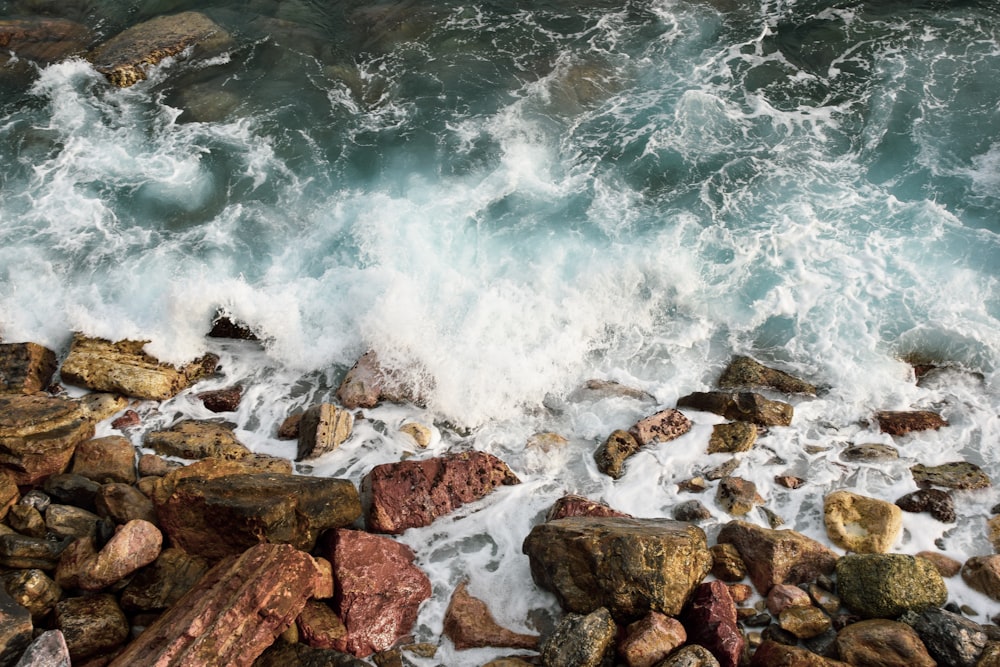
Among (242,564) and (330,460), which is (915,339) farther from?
(242,564)

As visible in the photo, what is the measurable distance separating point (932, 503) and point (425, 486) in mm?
6051

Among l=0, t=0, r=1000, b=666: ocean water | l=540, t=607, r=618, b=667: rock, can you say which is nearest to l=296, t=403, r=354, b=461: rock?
l=0, t=0, r=1000, b=666: ocean water

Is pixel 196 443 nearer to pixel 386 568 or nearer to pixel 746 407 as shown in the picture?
pixel 386 568

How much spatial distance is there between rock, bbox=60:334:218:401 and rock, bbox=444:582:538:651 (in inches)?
227

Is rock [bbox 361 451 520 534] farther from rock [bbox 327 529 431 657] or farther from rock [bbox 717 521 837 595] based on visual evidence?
rock [bbox 717 521 837 595]

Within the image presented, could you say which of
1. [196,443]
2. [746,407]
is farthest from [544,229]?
[196,443]

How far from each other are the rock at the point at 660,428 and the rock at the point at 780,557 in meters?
1.95

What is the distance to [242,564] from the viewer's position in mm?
6430

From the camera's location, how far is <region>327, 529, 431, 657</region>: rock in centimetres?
676

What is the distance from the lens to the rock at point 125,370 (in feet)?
32.7

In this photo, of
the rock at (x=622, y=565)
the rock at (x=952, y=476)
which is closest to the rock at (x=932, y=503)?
the rock at (x=952, y=476)

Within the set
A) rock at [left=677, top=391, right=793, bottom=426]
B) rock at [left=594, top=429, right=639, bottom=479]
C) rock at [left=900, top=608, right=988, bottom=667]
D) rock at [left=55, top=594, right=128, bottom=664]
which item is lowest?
rock at [left=594, top=429, right=639, bottom=479]

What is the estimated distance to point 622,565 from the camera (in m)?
6.63

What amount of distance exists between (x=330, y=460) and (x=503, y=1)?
14637 mm
